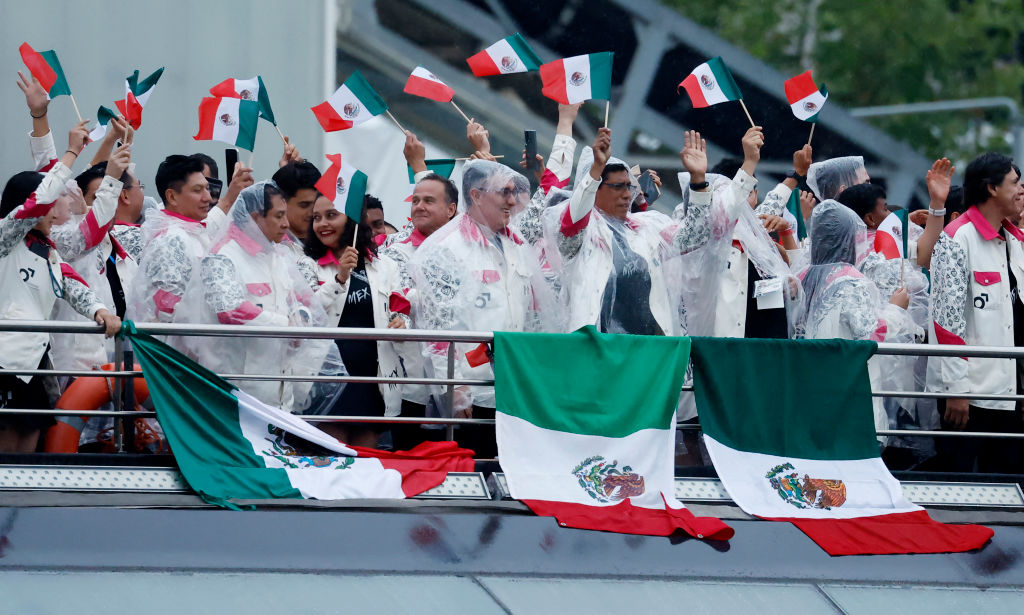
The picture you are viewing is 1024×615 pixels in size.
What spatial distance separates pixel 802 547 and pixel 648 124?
459 inches

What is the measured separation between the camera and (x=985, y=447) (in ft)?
22.0

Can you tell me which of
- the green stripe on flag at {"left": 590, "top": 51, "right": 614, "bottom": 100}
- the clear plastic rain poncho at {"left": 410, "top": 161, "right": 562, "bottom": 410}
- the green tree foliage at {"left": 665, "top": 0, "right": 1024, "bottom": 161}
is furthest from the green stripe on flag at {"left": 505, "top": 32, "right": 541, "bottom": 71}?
the green tree foliage at {"left": 665, "top": 0, "right": 1024, "bottom": 161}

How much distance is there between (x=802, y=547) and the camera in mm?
5781

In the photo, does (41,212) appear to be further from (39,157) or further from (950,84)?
(950,84)

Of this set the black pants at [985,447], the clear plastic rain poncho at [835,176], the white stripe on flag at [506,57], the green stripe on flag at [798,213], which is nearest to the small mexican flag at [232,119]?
the white stripe on flag at [506,57]

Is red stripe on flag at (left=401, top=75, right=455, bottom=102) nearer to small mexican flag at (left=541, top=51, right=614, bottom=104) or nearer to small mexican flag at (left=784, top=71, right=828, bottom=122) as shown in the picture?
small mexican flag at (left=541, top=51, right=614, bottom=104)

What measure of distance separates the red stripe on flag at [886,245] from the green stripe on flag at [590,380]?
1684mm

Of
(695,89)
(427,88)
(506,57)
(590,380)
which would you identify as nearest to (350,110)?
(427,88)

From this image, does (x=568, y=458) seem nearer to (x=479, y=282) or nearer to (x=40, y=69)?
(x=479, y=282)

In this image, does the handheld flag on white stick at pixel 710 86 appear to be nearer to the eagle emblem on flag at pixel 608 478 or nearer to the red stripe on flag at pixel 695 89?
the red stripe on flag at pixel 695 89

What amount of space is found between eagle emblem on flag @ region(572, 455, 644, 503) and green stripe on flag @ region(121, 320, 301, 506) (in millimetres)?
1222

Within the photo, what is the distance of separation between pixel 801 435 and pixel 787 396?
0.19 meters

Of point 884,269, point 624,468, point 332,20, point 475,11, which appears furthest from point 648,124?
point 624,468

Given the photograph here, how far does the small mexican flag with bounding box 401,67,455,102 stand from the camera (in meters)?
7.31
